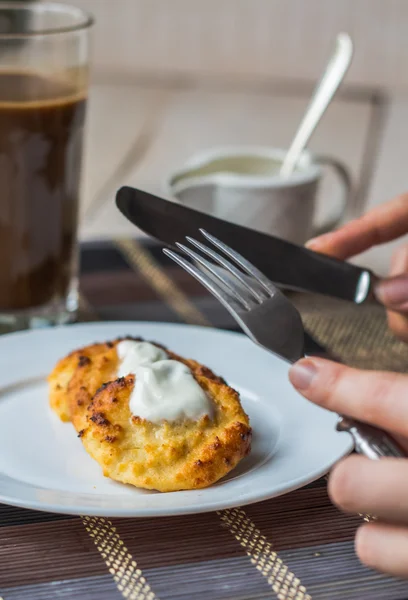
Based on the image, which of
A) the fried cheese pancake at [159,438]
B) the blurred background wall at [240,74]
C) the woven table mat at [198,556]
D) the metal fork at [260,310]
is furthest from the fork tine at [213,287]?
the blurred background wall at [240,74]

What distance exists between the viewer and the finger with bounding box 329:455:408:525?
0.69 metres

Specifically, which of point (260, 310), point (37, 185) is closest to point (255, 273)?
point (260, 310)

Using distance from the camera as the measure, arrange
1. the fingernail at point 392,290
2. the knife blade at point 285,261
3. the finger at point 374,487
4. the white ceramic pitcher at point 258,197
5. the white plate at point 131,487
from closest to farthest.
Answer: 1. the finger at point 374,487
2. the white plate at point 131,487
3. the knife blade at point 285,261
4. the fingernail at point 392,290
5. the white ceramic pitcher at point 258,197

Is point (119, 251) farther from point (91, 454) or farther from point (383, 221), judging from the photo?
point (91, 454)

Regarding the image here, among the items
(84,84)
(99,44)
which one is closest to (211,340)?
(84,84)

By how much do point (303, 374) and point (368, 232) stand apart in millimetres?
597

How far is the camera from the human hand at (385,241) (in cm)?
125

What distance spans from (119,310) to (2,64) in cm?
45

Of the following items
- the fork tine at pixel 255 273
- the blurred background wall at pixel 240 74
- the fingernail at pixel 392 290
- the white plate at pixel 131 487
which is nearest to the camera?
the white plate at pixel 131 487

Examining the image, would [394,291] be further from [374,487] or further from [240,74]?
[240,74]

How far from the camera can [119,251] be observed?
1.72 meters

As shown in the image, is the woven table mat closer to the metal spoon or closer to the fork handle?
the fork handle

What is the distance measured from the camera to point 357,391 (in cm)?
73

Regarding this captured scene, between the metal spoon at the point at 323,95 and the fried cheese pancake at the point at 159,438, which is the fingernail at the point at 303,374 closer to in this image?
the fried cheese pancake at the point at 159,438
